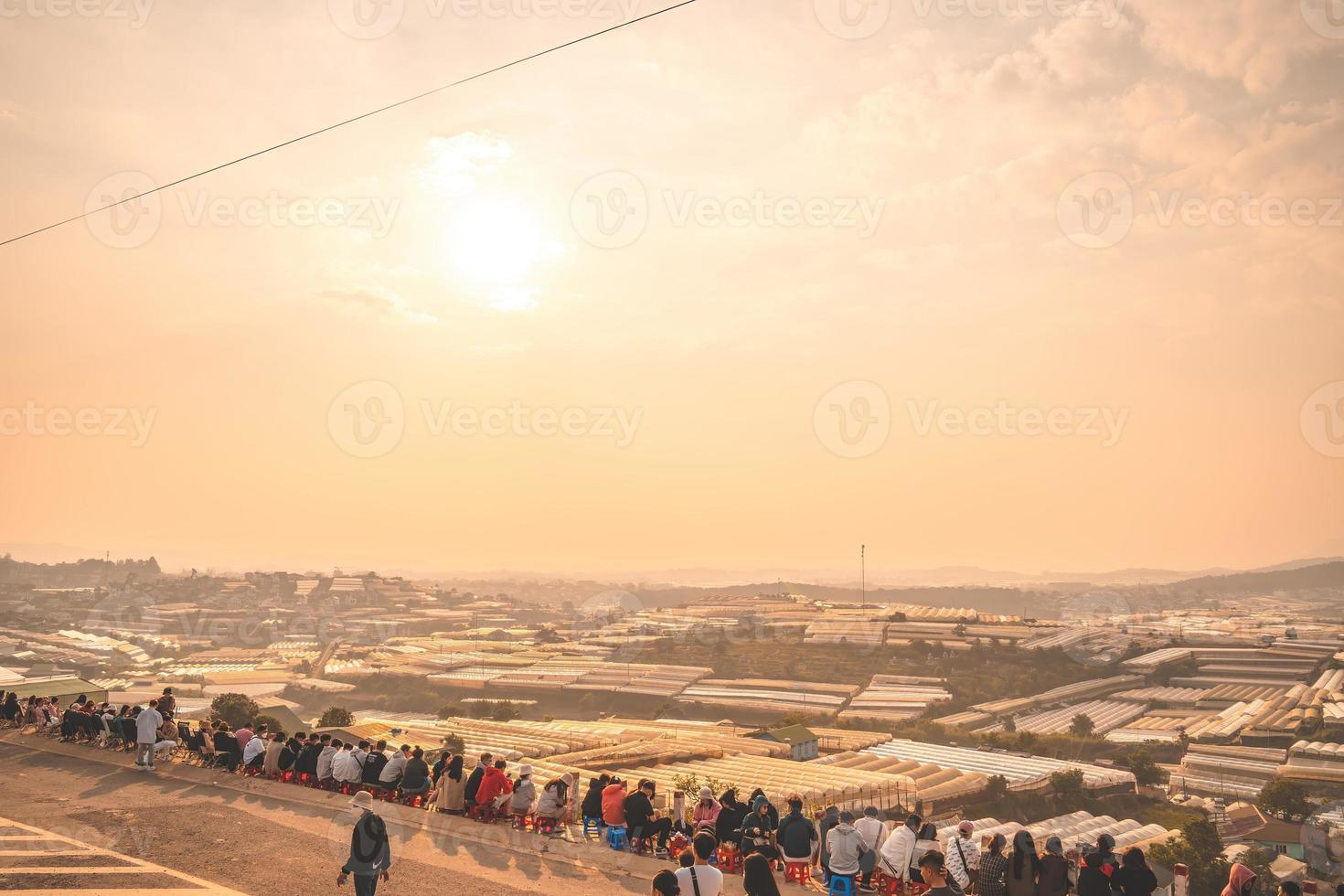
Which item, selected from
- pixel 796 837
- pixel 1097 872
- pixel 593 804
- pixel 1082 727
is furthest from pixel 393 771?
pixel 1082 727

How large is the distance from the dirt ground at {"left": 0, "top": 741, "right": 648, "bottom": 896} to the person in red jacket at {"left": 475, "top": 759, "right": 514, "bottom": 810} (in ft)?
3.54

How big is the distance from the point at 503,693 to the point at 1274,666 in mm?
107638

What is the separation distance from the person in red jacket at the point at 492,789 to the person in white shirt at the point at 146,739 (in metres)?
8.47

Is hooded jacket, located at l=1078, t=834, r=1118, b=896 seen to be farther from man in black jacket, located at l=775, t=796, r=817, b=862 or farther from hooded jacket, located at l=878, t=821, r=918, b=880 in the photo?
man in black jacket, located at l=775, t=796, r=817, b=862

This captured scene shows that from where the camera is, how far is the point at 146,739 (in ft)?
59.2

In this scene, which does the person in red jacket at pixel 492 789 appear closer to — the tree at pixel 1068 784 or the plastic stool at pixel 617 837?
the plastic stool at pixel 617 837

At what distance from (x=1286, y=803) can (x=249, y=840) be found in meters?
60.9

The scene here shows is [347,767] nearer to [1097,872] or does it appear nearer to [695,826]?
[695,826]

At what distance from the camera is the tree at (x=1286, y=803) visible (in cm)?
5128

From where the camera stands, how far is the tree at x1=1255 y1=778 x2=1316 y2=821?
51.3 meters

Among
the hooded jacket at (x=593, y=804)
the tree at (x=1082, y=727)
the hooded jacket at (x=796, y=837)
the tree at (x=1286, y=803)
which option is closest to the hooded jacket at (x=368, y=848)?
the hooded jacket at (x=593, y=804)

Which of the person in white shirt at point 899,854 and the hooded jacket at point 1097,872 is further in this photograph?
the person in white shirt at point 899,854

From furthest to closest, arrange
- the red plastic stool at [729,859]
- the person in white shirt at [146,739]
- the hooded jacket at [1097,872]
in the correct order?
the person in white shirt at [146,739] < the red plastic stool at [729,859] < the hooded jacket at [1097,872]

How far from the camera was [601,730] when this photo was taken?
2785 inches
